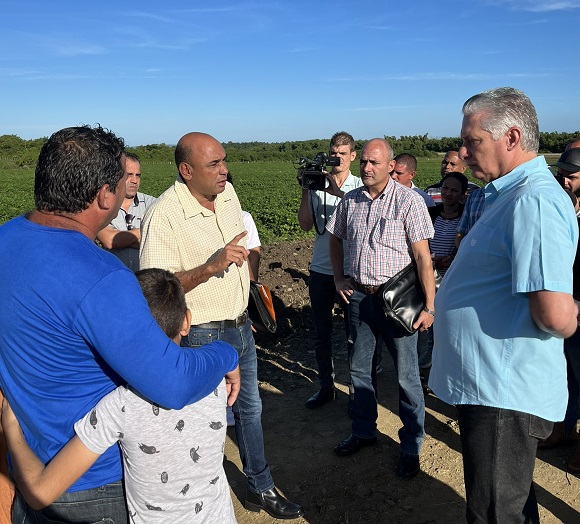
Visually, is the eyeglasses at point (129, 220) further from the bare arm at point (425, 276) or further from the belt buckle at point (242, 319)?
the bare arm at point (425, 276)

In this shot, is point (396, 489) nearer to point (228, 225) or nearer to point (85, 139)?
point (228, 225)

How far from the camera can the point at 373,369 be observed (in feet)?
14.9

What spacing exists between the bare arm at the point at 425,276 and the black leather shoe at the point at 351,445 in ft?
3.44

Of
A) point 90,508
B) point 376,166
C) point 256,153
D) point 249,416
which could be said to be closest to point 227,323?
point 249,416

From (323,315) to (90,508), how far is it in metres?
3.63

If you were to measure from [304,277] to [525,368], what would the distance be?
21.9 feet

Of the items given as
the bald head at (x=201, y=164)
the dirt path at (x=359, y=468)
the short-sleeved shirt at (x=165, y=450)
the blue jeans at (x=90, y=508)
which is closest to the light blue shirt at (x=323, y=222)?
the dirt path at (x=359, y=468)

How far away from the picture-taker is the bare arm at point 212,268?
3.17m

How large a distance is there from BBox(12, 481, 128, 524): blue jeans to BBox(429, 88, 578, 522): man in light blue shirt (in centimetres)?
140

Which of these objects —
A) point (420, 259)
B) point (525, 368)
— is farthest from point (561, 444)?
point (525, 368)

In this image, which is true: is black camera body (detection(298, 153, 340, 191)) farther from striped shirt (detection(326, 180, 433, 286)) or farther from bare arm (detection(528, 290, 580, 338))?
bare arm (detection(528, 290, 580, 338))

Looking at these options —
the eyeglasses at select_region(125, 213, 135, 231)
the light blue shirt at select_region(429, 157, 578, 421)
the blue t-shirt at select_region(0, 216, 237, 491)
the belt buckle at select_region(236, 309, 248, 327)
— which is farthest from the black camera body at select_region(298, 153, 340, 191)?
the blue t-shirt at select_region(0, 216, 237, 491)

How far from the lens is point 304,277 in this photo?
8922 millimetres

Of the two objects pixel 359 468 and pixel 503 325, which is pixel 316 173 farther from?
pixel 503 325
